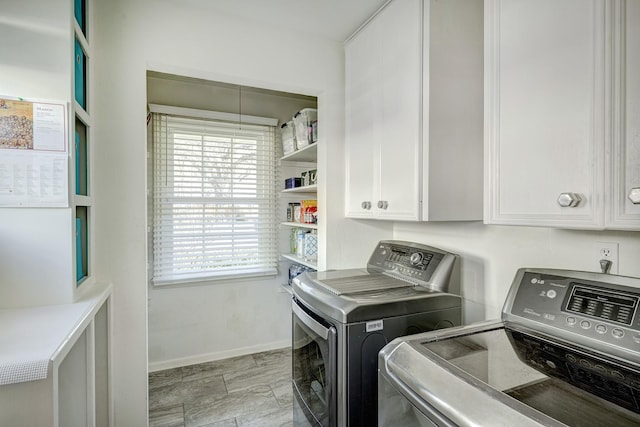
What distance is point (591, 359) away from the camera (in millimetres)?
856

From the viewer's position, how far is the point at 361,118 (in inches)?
71.9

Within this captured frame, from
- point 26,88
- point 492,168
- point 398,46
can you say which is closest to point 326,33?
point 398,46

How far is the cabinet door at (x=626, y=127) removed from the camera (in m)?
0.75

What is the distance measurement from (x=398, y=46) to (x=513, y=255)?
1.09 m

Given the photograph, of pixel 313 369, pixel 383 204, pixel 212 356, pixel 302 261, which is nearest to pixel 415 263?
pixel 383 204

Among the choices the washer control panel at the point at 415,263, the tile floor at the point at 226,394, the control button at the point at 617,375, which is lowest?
the tile floor at the point at 226,394

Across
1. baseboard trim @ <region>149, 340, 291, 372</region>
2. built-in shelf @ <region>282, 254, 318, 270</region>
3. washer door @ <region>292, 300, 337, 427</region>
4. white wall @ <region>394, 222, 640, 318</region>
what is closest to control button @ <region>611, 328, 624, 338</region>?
white wall @ <region>394, 222, 640, 318</region>

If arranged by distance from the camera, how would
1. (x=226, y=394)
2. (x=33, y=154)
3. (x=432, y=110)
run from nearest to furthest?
(x=33, y=154) < (x=432, y=110) < (x=226, y=394)

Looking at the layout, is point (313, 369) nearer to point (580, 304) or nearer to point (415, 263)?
point (415, 263)

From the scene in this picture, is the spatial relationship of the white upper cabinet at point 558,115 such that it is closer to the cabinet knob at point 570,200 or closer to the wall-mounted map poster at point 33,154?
the cabinet knob at point 570,200

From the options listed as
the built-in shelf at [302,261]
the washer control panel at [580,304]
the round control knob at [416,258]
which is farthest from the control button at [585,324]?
the built-in shelf at [302,261]

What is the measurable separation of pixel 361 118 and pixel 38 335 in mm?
1665

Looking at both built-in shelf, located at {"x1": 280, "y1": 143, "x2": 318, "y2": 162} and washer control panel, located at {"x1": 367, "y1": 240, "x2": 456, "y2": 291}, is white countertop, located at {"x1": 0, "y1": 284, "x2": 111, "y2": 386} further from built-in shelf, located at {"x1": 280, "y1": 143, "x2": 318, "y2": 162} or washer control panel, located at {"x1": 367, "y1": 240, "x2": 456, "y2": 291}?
built-in shelf, located at {"x1": 280, "y1": 143, "x2": 318, "y2": 162}

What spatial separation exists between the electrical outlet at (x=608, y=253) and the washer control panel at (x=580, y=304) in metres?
0.16
